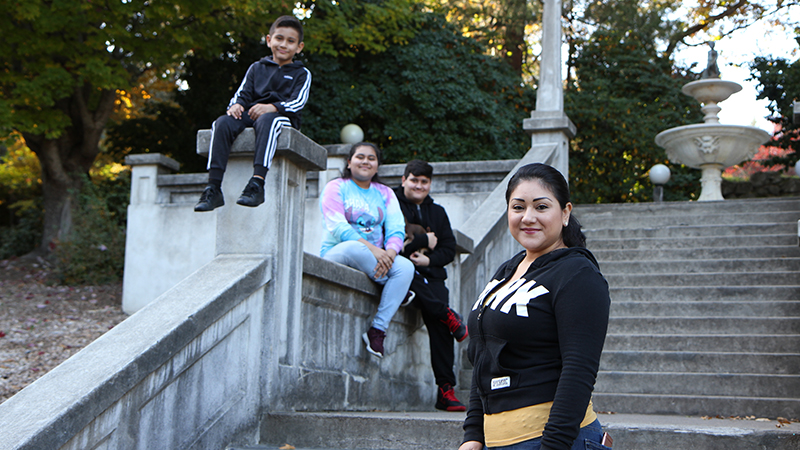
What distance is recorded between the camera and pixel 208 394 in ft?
11.2

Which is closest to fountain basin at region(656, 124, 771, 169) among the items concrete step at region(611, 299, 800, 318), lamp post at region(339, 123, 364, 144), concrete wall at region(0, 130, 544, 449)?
lamp post at region(339, 123, 364, 144)

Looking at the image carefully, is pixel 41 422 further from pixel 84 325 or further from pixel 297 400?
pixel 84 325

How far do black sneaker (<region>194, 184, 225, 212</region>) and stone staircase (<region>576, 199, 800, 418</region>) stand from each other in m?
3.13

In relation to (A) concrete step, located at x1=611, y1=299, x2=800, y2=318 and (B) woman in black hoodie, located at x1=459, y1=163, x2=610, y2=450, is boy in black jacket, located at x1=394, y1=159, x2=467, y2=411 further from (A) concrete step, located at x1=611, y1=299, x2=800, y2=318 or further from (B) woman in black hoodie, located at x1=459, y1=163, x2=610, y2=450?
(B) woman in black hoodie, located at x1=459, y1=163, x2=610, y2=450

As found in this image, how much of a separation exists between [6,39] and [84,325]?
5196 mm

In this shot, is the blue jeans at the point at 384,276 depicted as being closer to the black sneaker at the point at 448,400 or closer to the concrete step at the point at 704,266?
the black sneaker at the point at 448,400

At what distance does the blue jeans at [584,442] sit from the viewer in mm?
1821

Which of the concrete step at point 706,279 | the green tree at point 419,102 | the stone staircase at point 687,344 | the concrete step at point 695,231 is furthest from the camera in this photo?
the green tree at point 419,102

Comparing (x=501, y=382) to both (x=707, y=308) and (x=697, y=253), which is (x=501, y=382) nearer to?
(x=707, y=308)

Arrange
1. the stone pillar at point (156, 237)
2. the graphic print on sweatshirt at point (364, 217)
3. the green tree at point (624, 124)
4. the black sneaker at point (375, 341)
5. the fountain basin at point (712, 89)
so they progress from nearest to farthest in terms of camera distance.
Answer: the black sneaker at point (375, 341)
the graphic print on sweatshirt at point (364, 217)
the stone pillar at point (156, 237)
the fountain basin at point (712, 89)
the green tree at point (624, 124)

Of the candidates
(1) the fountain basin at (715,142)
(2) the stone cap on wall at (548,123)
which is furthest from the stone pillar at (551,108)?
(1) the fountain basin at (715,142)

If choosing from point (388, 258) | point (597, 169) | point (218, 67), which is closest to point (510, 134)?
point (597, 169)

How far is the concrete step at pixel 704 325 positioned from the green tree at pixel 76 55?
7.76 m

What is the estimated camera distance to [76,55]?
11133 millimetres
